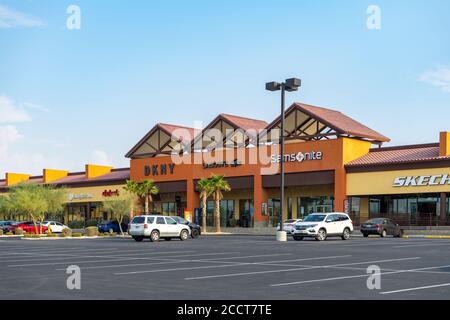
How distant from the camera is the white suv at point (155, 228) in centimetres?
3781

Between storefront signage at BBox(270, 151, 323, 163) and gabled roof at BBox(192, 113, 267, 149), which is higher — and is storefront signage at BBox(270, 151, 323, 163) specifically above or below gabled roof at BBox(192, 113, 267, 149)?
below

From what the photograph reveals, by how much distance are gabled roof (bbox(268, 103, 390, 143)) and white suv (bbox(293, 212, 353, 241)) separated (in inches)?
684

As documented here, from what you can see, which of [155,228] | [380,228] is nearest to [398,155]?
[380,228]

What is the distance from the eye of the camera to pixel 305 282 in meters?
14.2

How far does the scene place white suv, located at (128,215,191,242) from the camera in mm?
37812

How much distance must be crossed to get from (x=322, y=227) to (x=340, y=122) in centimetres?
2192

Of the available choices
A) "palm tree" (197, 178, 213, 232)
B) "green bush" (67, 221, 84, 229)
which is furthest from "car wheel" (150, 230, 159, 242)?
"green bush" (67, 221, 84, 229)

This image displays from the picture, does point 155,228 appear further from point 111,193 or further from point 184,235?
point 111,193

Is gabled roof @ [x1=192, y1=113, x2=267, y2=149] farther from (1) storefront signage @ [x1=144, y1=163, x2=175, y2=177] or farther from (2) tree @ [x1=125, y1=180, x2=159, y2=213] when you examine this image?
(2) tree @ [x1=125, y1=180, x2=159, y2=213]

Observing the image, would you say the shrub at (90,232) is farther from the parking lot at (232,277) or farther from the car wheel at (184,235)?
the parking lot at (232,277)

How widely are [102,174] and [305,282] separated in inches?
2727

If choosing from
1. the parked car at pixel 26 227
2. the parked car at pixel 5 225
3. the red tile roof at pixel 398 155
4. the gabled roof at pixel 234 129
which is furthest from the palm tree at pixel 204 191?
the parked car at pixel 5 225

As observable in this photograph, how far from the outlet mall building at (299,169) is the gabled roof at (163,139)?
0.37 ft
